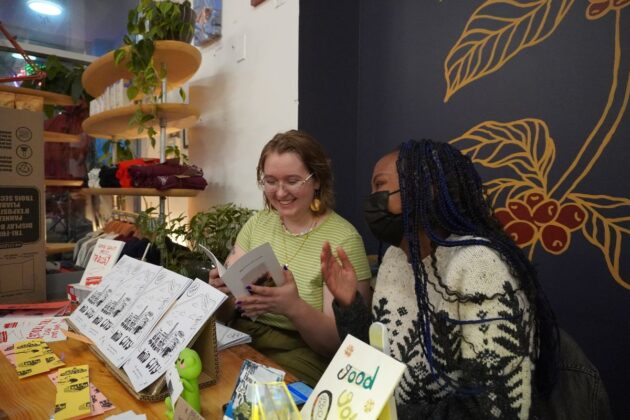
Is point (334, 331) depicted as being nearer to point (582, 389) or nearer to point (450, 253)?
point (450, 253)

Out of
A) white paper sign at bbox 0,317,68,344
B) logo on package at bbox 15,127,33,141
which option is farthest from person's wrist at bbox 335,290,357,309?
logo on package at bbox 15,127,33,141

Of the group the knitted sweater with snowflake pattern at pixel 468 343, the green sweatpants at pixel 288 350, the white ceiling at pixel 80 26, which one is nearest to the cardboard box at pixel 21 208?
the green sweatpants at pixel 288 350

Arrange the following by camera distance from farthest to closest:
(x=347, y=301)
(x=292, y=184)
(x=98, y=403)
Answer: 1. (x=292, y=184)
2. (x=347, y=301)
3. (x=98, y=403)

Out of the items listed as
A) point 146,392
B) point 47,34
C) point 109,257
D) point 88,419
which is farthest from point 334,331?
point 47,34

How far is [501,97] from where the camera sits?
156 cm

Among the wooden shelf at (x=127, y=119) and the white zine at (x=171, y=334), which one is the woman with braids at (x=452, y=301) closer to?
the white zine at (x=171, y=334)

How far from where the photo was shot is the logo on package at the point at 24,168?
1638 mm

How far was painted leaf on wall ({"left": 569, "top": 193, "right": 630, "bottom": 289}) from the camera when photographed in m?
1.27

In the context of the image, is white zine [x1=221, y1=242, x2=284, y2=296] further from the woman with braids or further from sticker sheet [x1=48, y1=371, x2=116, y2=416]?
sticker sheet [x1=48, y1=371, x2=116, y2=416]

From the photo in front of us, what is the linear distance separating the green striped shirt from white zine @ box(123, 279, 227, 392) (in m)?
0.51

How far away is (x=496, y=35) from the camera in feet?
5.09

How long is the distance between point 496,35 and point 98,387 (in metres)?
1.73

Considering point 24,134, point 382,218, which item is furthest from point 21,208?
point 382,218

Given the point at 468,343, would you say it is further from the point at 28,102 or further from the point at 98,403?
the point at 28,102
